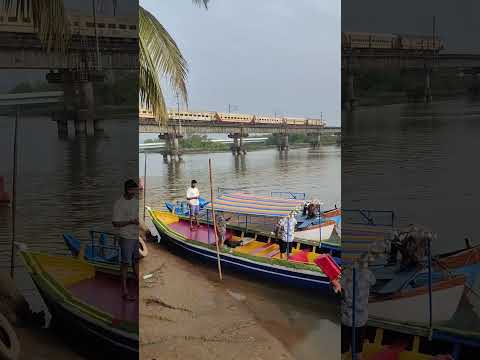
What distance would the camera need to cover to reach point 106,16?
7.21 ft

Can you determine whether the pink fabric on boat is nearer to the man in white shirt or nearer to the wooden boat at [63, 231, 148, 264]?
the man in white shirt

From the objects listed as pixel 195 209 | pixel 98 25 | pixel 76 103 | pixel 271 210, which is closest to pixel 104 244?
pixel 76 103

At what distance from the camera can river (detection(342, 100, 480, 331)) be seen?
91.8 inches

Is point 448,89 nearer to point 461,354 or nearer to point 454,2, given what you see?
point 454,2

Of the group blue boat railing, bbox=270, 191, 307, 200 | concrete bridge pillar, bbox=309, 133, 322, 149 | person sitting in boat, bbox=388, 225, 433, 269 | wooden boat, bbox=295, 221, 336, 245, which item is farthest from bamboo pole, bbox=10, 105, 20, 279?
concrete bridge pillar, bbox=309, 133, 322, 149

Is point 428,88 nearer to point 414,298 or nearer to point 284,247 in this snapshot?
point 414,298

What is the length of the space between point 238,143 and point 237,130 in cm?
78

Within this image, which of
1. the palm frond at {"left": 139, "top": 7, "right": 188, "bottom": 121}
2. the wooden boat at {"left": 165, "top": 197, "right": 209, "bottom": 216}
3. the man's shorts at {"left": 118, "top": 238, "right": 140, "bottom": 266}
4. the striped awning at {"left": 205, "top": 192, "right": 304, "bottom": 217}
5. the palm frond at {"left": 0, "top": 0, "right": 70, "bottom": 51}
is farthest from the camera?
the wooden boat at {"left": 165, "top": 197, "right": 209, "bottom": 216}

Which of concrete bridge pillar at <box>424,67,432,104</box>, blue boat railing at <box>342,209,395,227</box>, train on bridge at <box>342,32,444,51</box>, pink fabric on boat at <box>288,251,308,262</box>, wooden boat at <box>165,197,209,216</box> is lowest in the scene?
pink fabric on boat at <box>288,251,308,262</box>

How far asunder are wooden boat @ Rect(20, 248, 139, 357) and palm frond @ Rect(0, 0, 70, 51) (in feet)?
3.45

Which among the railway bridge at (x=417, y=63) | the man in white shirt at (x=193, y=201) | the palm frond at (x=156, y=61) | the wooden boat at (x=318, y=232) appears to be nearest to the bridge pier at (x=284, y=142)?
the man in white shirt at (x=193, y=201)

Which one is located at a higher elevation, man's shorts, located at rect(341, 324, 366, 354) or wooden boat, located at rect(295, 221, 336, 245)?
man's shorts, located at rect(341, 324, 366, 354)

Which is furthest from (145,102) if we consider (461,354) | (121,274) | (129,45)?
(461,354)

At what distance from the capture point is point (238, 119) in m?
8.66
